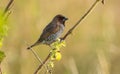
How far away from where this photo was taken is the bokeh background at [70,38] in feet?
22.6

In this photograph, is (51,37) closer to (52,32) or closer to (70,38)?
(52,32)

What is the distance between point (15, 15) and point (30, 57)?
848 millimetres

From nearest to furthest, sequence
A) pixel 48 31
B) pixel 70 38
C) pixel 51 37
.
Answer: pixel 51 37 < pixel 48 31 < pixel 70 38

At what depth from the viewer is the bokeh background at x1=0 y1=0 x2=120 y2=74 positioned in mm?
6895

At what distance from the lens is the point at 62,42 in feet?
10.0

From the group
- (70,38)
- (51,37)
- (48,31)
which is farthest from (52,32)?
(70,38)

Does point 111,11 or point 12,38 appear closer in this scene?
point 12,38

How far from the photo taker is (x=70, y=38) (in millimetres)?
8898

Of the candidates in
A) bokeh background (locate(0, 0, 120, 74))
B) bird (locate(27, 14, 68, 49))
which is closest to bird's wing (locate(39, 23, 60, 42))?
bird (locate(27, 14, 68, 49))

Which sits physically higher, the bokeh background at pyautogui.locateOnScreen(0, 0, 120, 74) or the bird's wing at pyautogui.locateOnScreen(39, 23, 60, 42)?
the bird's wing at pyautogui.locateOnScreen(39, 23, 60, 42)

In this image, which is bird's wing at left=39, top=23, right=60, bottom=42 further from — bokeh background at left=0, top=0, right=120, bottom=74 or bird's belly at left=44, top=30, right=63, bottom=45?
bokeh background at left=0, top=0, right=120, bottom=74

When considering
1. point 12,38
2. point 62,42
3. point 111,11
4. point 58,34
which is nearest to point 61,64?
point 12,38

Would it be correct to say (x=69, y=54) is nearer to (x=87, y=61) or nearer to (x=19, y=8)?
(x=87, y=61)

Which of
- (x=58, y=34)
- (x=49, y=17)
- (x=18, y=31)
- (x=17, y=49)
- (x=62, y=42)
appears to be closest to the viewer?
(x=62, y=42)
